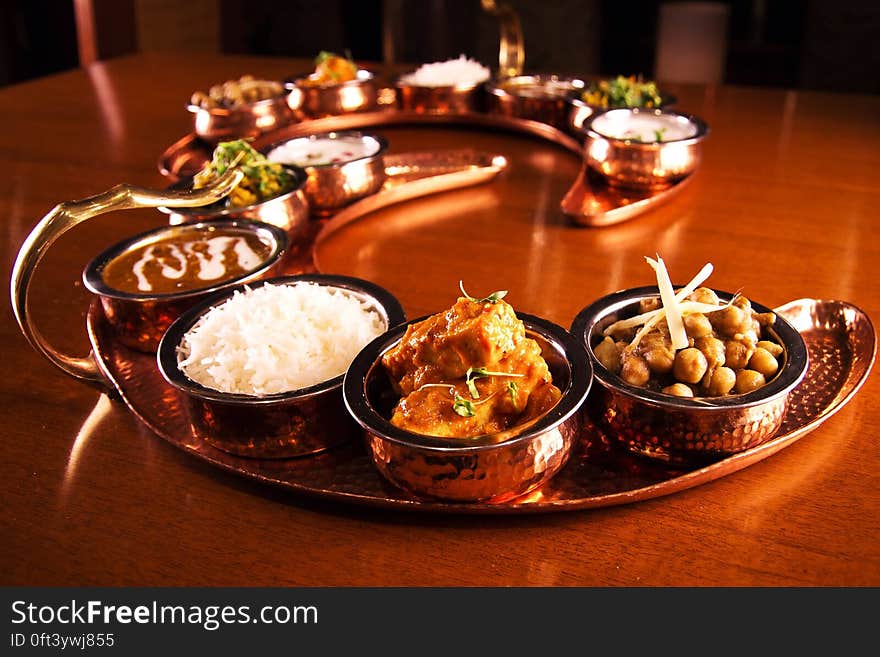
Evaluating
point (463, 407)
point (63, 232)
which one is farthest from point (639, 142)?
point (63, 232)

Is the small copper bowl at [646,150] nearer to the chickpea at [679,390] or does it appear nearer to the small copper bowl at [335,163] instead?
the small copper bowl at [335,163]

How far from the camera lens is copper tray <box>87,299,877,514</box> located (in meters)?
1.39

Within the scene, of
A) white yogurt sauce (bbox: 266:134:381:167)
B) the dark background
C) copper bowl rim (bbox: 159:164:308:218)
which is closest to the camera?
copper bowl rim (bbox: 159:164:308:218)

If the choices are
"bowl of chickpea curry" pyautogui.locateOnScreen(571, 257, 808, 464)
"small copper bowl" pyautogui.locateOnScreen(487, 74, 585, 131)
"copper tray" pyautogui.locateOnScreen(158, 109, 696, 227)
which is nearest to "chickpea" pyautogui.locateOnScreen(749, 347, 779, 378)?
"bowl of chickpea curry" pyautogui.locateOnScreen(571, 257, 808, 464)

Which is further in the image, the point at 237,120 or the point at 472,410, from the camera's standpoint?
the point at 237,120

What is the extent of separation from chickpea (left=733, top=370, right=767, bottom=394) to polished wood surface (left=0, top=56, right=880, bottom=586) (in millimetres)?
163

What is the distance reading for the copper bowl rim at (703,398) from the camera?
1386 mm

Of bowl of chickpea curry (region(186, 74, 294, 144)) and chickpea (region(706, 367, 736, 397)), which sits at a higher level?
bowl of chickpea curry (region(186, 74, 294, 144))

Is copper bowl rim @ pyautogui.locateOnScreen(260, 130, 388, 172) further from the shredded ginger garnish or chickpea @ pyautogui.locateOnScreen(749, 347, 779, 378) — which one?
chickpea @ pyautogui.locateOnScreen(749, 347, 779, 378)

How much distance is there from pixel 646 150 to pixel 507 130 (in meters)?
1.11

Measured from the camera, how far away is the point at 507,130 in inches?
149

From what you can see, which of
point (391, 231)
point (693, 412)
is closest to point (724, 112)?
point (391, 231)

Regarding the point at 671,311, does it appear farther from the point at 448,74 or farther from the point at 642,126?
the point at 448,74

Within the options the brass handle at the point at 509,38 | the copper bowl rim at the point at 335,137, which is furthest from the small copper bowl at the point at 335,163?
the brass handle at the point at 509,38
